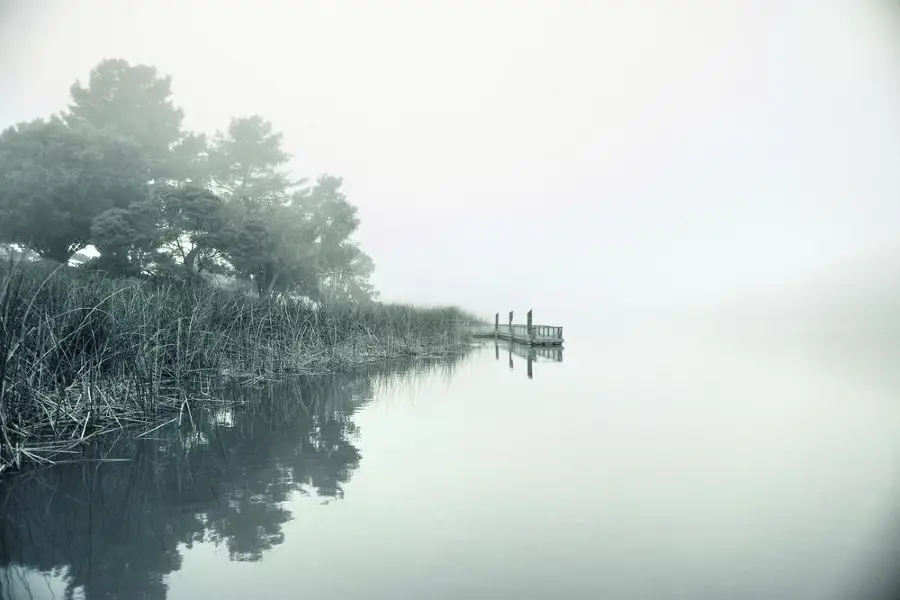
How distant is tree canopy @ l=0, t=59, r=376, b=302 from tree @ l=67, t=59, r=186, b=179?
0.18 feet

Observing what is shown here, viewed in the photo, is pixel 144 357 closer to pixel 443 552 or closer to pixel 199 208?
pixel 443 552

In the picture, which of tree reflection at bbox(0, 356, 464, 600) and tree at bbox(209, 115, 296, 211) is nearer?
tree reflection at bbox(0, 356, 464, 600)

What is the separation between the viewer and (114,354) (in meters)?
6.55

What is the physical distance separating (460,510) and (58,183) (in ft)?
78.3

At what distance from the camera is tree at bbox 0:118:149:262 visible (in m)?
21.1

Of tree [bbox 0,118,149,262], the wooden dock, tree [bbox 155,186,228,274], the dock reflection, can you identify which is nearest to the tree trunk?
tree [bbox 155,186,228,274]

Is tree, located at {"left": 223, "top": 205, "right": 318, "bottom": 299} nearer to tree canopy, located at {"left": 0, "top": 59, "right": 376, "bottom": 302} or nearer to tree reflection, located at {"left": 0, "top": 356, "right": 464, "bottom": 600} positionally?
tree canopy, located at {"left": 0, "top": 59, "right": 376, "bottom": 302}

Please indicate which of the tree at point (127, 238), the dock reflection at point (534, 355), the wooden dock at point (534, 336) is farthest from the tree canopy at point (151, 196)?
the wooden dock at point (534, 336)

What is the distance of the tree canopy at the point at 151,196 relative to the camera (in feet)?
70.1

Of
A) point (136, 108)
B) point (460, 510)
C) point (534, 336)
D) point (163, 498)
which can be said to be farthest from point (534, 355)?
point (136, 108)

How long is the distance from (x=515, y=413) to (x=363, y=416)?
2506 mm

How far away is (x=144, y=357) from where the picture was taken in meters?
7.34

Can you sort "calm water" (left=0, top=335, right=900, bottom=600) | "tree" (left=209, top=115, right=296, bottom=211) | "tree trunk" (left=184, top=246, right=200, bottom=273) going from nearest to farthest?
"calm water" (left=0, top=335, right=900, bottom=600), "tree trunk" (left=184, top=246, right=200, bottom=273), "tree" (left=209, top=115, right=296, bottom=211)

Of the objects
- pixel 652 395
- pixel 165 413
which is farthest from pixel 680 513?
pixel 652 395
